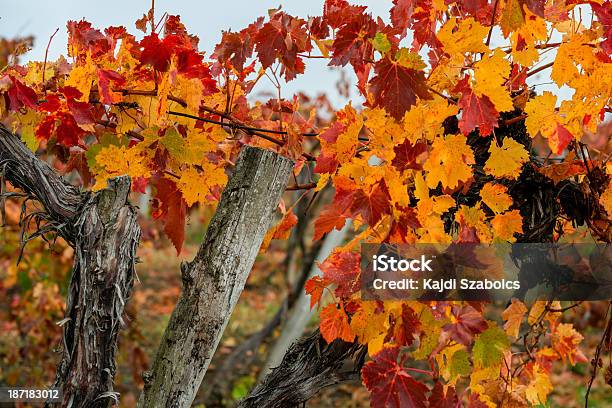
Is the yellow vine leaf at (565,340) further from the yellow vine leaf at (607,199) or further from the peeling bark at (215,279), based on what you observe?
the peeling bark at (215,279)

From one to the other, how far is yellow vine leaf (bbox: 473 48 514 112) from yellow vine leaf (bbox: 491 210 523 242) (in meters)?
0.28

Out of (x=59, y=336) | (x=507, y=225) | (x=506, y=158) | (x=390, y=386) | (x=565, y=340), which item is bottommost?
(x=390, y=386)

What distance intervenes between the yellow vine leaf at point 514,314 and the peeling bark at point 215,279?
0.70 metres

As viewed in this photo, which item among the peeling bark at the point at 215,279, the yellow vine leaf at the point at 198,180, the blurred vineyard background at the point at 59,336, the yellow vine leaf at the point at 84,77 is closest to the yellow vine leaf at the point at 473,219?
the peeling bark at the point at 215,279

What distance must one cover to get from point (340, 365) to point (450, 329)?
0.43 meters

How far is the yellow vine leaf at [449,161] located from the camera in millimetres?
1438

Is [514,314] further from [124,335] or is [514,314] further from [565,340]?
[124,335]

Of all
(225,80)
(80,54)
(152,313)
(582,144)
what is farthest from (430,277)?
(152,313)

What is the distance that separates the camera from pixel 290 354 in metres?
1.76

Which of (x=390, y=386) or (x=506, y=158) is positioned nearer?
(x=390, y=386)

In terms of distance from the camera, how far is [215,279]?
1626 millimetres

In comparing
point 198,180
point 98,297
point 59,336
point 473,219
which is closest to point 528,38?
point 473,219

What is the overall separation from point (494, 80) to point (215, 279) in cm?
79

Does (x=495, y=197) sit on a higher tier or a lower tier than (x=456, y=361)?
higher
